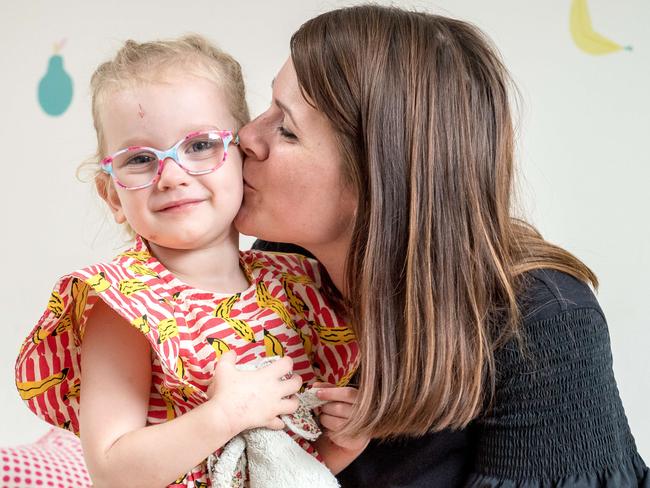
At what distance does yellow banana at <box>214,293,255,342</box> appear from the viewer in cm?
128

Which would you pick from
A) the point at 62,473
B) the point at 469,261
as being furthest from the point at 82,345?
the point at 62,473

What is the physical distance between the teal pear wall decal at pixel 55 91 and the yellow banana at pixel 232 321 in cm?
180

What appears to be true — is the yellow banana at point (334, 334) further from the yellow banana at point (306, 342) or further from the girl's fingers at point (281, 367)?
the girl's fingers at point (281, 367)

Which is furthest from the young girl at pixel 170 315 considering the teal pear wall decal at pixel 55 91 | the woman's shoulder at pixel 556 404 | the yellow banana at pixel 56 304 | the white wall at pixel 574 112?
the teal pear wall decal at pixel 55 91

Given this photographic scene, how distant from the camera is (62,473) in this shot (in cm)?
196

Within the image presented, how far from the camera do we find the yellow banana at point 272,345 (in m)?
1.31

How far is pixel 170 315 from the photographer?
3.99 feet

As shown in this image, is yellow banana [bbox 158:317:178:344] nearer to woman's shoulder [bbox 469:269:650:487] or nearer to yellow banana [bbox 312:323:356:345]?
yellow banana [bbox 312:323:356:345]

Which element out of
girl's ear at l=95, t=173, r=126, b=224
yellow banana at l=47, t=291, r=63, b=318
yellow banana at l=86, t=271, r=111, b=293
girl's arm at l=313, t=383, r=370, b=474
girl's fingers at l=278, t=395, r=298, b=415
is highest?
girl's ear at l=95, t=173, r=126, b=224

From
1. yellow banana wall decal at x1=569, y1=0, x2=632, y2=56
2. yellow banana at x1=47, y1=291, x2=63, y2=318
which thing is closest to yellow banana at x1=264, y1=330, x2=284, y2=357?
yellow banana at x1=47, y1=291, x2=63, y2=318

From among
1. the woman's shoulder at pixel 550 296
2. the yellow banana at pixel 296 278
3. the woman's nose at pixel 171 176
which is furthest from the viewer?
the yellow banana at pixel 296 278

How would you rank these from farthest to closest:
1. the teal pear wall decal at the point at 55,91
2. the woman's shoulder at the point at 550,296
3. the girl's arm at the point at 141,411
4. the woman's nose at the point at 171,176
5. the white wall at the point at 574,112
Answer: the teal pear wall decal at the point at 55,91, the white wall at the point at 574,112, the woman's shoulder at the point at 550,296, the woman's nose at the point at 171,176, the girl's arm at the point at 141,411

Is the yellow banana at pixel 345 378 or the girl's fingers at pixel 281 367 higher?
the girl's fingers at pixel 281 367

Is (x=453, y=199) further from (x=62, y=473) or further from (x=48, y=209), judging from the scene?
(x=48, y=209)
